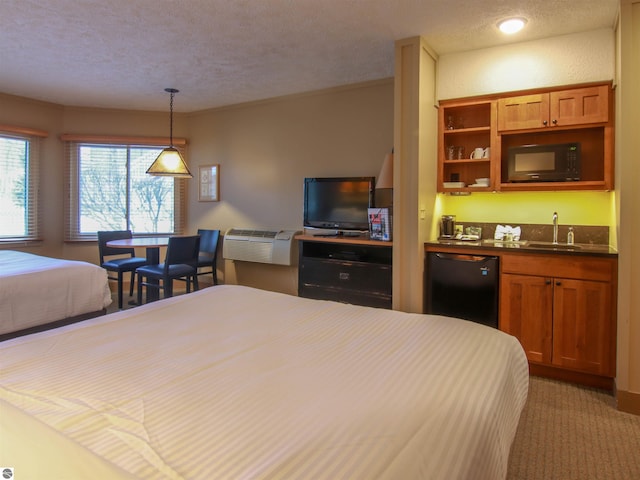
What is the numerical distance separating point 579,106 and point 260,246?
3.37 m

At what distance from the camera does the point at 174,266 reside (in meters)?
4.40

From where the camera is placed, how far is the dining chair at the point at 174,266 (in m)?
4.20

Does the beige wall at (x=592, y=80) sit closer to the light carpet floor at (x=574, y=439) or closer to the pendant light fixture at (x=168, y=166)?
the light carpet floor at (x=574, y=439)

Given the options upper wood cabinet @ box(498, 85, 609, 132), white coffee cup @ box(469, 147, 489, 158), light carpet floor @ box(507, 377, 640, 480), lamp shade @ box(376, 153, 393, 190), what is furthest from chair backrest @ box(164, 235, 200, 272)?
light carpet floor @ box(507, 377, 640, 480)

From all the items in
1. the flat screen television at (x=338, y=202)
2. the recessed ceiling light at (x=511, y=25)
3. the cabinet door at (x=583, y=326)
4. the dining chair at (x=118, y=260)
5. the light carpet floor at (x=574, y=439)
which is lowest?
the light carpet floor at (x=574, y=439)

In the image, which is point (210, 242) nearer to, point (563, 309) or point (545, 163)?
point (545, 163)

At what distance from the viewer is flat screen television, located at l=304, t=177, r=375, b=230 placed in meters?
4.07

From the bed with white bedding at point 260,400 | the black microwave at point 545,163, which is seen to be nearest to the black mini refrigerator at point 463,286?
the black microwave at point 545,163

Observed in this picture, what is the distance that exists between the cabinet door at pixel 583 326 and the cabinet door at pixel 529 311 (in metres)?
0.05

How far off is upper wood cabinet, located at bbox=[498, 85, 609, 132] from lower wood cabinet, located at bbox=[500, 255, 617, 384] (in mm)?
1040

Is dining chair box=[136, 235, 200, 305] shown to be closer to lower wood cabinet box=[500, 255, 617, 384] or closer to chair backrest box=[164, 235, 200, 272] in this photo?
chair backrest box=[164, 235, 200, 272]

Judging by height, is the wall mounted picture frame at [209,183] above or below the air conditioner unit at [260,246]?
above

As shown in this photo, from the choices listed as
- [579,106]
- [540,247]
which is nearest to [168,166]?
[540,247]

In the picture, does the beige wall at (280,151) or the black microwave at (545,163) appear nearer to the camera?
the black microwave at (545,163)
